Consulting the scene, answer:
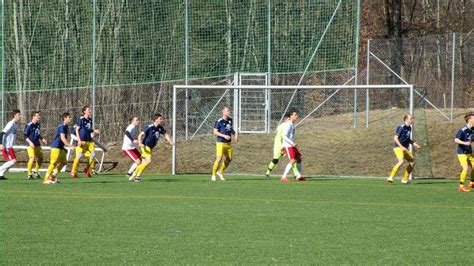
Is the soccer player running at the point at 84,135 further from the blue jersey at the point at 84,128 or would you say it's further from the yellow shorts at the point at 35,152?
the yellow shorts at the point at 35,152

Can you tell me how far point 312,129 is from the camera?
33781 mm

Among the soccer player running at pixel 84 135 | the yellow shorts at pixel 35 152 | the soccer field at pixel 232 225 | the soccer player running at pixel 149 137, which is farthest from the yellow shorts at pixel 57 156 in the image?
the soccer player running at pixel 84 135

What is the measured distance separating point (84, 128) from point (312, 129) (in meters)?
8.19

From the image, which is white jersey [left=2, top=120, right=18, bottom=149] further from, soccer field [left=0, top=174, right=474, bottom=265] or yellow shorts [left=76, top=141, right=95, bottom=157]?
soccer field [left=0, top=174, right=474, bottom=265]

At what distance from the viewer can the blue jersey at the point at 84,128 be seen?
2872 centimetres

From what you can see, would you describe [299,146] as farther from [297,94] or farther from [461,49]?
[461,49]

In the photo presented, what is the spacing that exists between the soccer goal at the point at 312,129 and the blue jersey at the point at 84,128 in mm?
2861

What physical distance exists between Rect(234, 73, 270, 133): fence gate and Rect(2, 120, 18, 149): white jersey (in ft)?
29.1

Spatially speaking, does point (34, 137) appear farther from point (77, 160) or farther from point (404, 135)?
point (404, 135)

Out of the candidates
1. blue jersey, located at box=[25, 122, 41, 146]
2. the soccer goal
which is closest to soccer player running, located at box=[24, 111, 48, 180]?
blue jersey, located at box=[25, 122, 41, 146]

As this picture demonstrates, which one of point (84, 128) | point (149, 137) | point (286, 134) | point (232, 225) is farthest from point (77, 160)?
point (232, 225)

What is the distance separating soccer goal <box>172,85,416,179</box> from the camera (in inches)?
1243

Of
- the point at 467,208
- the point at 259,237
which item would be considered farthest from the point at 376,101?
the point at 259,237

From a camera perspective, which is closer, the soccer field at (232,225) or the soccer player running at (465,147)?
the soccer field at (232,225)
